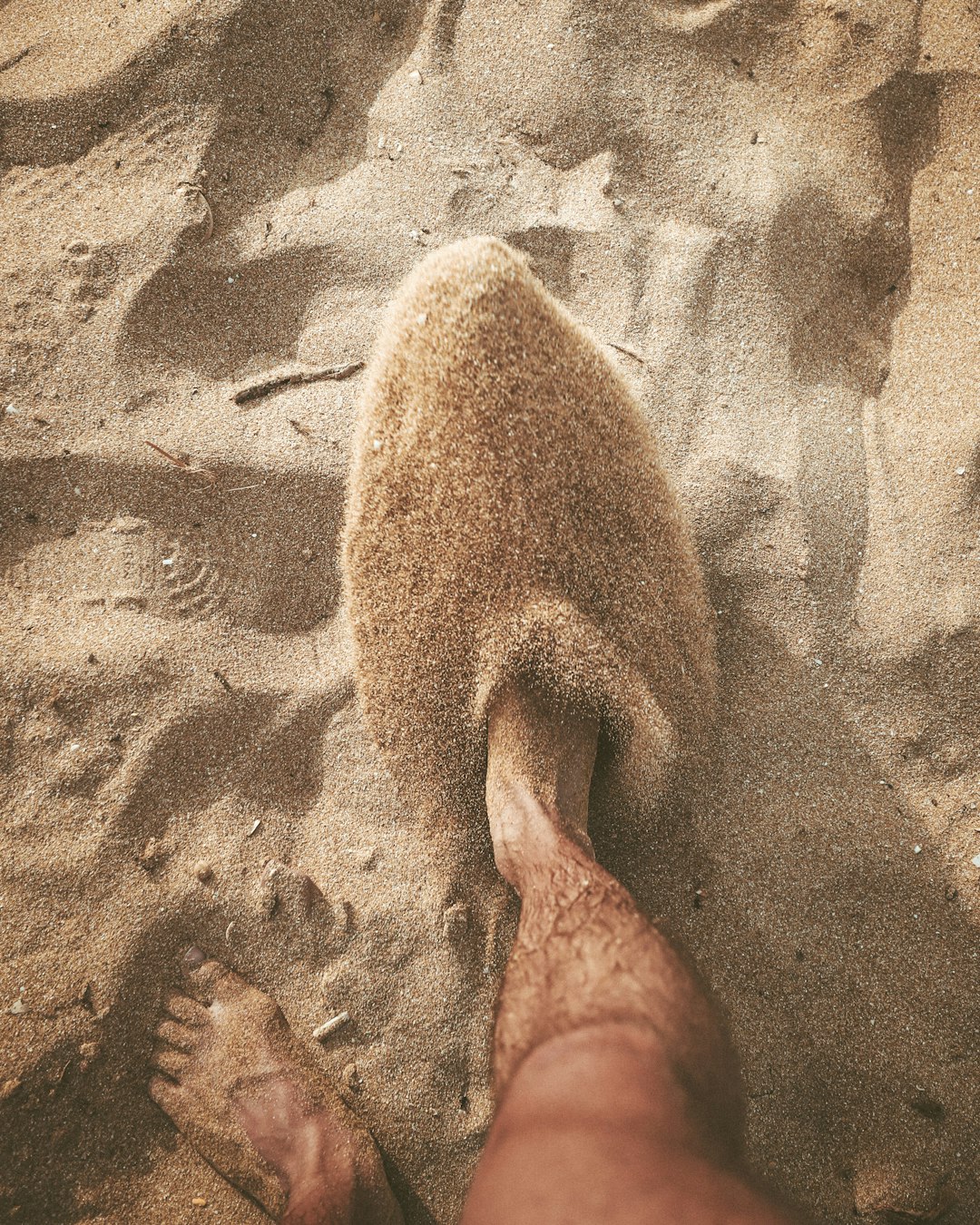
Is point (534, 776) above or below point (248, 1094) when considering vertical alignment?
above

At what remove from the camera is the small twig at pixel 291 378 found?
5.11ft

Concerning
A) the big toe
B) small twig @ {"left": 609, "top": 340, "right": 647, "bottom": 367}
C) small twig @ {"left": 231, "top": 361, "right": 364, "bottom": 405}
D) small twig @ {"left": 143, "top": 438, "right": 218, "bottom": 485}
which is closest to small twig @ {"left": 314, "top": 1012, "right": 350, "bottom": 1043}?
the big toe

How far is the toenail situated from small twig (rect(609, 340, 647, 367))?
1402mm

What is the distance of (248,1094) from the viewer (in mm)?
1328

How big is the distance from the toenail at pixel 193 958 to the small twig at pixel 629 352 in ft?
4.60

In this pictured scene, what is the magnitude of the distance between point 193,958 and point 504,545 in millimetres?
916

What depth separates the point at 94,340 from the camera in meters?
1.56

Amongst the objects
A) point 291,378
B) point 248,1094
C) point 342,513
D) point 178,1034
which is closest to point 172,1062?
point 178,1034

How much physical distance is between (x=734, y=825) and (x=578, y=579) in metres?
0.53

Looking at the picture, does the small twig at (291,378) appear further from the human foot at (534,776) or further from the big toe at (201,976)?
the big toe at (201,976)

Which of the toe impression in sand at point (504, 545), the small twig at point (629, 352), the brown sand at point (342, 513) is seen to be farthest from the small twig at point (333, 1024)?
the small twig at point (629, 352)

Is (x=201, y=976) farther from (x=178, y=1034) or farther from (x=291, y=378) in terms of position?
(x=291, y=378)

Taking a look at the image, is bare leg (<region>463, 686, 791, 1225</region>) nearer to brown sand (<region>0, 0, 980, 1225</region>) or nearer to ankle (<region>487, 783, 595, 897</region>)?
ankle (<region>487, 783, 595, 897</region>)

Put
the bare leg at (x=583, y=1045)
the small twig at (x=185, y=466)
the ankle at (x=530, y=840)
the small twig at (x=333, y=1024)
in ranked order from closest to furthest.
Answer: the bare leg at (x=583, y=1045) → the ankle at (x=530, y=840) → the small twig at (x=333, y=1024) → the small twig at (x=185, y=466)
